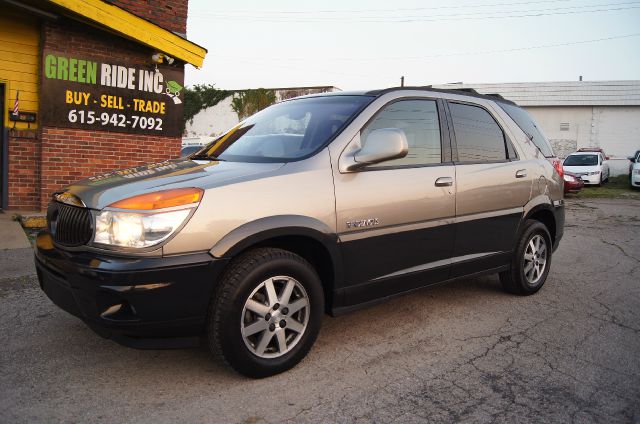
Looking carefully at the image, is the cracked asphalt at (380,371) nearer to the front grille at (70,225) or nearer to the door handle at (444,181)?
the front grille at (70,225)

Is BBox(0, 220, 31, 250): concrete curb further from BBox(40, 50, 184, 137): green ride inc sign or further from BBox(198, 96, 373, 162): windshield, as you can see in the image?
BBox(198, 96, 373, 162): windshield

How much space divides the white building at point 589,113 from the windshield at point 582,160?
7.45 m

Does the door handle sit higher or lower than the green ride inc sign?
lower

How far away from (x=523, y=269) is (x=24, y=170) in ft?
25.1

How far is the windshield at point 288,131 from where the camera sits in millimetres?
3572

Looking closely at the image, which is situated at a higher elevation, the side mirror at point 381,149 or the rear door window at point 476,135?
the rear door window at point 476,135

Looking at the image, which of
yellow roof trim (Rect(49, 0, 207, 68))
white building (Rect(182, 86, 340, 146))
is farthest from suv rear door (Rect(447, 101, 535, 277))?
white building (Rect(182, 86, 340, 146))

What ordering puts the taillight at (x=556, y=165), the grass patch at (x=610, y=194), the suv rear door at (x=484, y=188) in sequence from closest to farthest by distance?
the suv rear door at (x=484, y=188) → the taillight at (x=556, y=165) → the grass patch at (x=610, y=194)

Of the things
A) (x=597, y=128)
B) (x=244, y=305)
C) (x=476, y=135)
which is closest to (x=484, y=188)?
(x=476, y=135)

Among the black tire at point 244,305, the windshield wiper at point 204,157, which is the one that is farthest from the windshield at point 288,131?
the black tire at point 244,305

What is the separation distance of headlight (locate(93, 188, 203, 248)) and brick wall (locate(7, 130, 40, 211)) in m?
6.60

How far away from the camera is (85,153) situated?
867cm

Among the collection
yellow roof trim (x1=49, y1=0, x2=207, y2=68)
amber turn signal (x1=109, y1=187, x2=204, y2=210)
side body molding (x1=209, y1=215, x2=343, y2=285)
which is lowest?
side body molding (x1=209, y1=215, x2=343, y2=285)

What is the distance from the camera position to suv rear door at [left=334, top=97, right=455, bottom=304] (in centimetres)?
344
